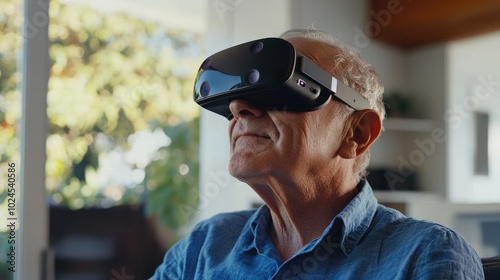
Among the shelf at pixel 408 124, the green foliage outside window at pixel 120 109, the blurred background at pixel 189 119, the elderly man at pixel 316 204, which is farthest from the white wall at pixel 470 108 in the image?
the elderly man at pixel 316 204

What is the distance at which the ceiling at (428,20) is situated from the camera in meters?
2.89

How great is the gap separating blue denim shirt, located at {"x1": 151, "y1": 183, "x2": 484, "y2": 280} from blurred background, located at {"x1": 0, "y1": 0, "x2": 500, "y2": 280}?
1.06 metres

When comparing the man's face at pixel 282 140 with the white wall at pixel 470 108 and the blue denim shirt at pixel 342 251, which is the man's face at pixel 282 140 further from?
the white wall at pixel 470 108

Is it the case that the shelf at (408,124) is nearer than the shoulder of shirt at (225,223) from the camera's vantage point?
No

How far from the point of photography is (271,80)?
95 cm

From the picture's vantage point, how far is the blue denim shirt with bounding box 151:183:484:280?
883 millimetres

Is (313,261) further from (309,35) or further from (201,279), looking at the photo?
(309,35)

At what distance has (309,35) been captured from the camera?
3.57 feet

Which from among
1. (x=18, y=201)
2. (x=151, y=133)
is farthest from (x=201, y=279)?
(x=151, y=133)

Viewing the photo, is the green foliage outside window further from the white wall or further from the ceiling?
the white wall

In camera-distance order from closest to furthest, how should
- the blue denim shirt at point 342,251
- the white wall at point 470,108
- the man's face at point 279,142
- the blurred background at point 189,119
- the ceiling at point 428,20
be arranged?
the blue denim shirt at point 342,251 → the man's face at point 279,142 → the blurred background at point 189,119 → the ceiling at point 428,20 → the white wall at point 470,108

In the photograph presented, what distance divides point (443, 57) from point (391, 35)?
31cm

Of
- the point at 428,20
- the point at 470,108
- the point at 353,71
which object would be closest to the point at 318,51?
the point at 353,71

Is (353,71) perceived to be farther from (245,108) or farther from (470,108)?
(470,108)
